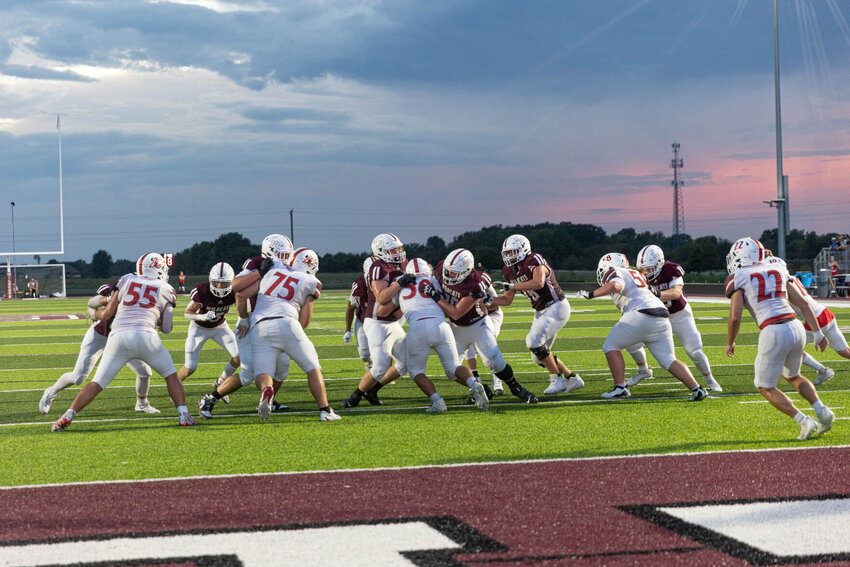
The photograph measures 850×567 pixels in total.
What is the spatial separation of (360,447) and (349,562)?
3152 millimetres

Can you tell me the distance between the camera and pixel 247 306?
32.0 ft

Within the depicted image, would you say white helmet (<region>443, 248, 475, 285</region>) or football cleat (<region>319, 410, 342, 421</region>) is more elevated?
white helmet (<region>443, 248, 475, 285</region>)

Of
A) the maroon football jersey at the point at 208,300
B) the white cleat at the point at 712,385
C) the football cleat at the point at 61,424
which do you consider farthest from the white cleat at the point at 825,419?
the football cleat at the point at 61,424

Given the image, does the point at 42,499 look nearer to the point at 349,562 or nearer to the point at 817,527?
the point at 349,562

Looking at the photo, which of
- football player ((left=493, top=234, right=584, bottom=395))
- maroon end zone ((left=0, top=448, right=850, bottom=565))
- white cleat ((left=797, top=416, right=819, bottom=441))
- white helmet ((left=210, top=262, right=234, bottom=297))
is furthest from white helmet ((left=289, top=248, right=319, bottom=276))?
white cleat ((left=797, top=416, right=819, bottom=441))

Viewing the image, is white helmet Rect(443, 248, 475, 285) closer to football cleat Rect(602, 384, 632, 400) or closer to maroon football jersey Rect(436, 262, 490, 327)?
maroon football jersey Rect(436, 262, 490, 327)

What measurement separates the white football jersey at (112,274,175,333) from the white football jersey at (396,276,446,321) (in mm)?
2332

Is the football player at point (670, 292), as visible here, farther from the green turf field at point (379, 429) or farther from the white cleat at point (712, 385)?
the green turf field at point (379, 429)

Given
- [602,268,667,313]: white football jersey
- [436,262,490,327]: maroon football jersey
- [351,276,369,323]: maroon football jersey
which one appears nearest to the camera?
[436,262,490,327]: maroon football jersey

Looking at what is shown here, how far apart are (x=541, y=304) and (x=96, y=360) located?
15.9 feet

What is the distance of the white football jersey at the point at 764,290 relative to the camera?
7.88 meters

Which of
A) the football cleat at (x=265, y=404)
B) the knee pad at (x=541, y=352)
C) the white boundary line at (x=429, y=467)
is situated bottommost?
the white boundary line at (x=429, y=467)

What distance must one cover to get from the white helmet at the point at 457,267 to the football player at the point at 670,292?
224 cm

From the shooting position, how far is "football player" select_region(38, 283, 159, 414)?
9930mm
